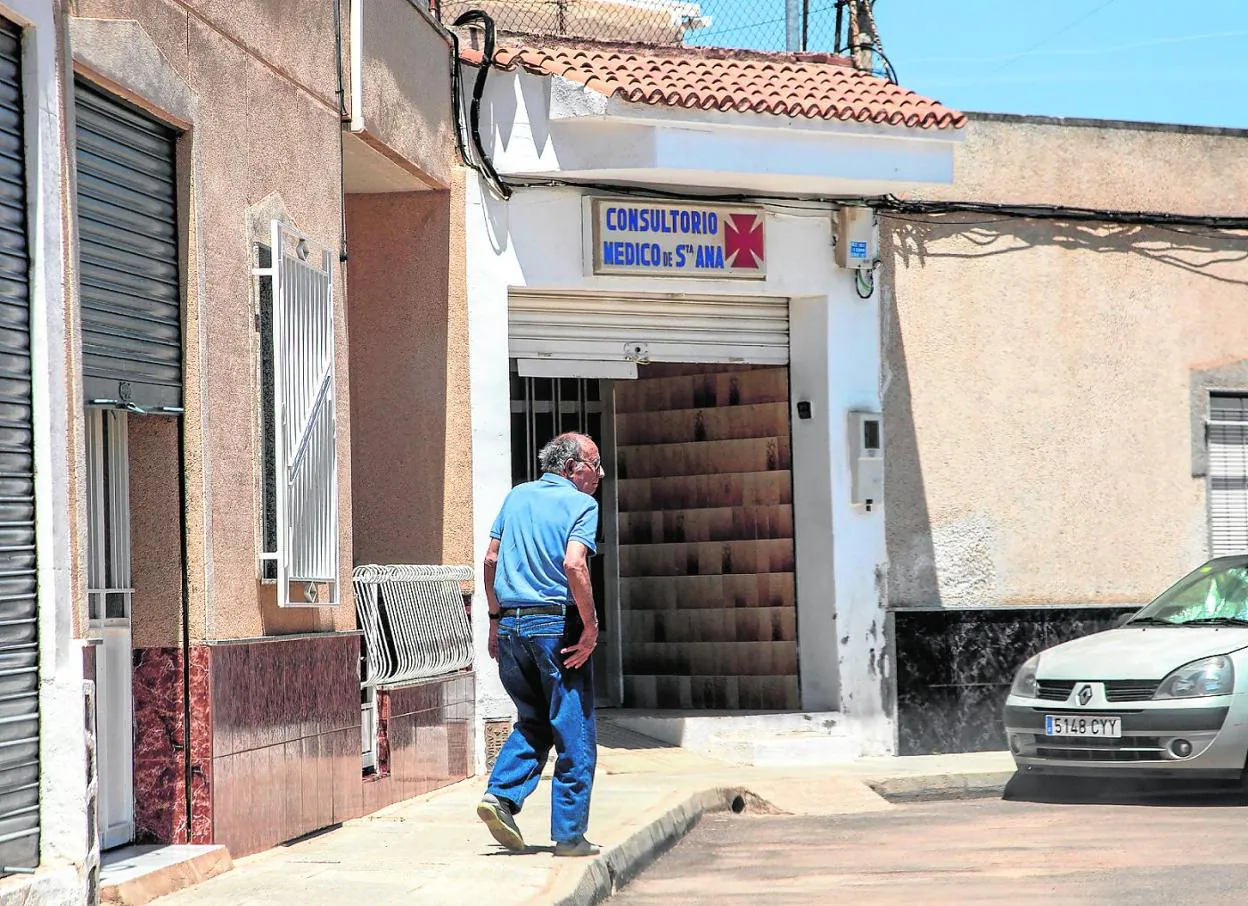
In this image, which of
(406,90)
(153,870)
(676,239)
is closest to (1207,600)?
(676,239)

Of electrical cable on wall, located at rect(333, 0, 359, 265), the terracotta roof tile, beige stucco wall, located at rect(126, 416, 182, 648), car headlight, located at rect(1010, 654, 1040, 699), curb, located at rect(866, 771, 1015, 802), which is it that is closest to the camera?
beige stucco wall, located at rect(126, 416, 182, 648)

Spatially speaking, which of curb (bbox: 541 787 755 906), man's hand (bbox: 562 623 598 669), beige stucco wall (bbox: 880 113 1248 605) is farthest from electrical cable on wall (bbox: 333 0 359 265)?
beige stucco wall (bbox: 880 113 1248 605)

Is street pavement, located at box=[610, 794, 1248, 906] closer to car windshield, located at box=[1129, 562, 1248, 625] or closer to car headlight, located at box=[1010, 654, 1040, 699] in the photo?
car headlight, located at box=[1010, 654, 1040, 699]

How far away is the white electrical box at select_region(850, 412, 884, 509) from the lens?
14.2 m

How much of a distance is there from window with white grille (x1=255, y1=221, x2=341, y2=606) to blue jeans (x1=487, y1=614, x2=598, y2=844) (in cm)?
132

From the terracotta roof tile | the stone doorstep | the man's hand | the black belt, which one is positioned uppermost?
the terracotta roof tile

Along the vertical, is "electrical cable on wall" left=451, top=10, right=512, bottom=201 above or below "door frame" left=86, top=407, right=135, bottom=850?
above

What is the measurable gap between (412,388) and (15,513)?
6.58 m

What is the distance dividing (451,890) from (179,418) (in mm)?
2398

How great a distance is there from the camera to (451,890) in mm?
6934

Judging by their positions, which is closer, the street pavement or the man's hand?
the street pavement

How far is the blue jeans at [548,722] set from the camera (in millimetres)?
7855

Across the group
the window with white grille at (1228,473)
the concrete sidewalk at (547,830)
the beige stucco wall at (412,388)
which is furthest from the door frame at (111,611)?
the window with white grille at (1228,473)

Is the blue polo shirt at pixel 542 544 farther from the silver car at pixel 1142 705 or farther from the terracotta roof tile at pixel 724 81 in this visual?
the terracotta roof tile at pixel 724 81
